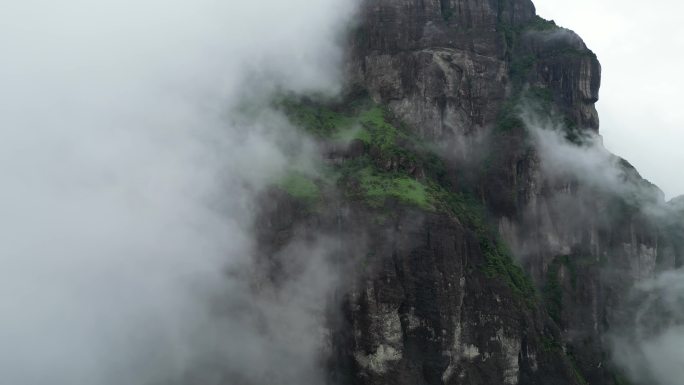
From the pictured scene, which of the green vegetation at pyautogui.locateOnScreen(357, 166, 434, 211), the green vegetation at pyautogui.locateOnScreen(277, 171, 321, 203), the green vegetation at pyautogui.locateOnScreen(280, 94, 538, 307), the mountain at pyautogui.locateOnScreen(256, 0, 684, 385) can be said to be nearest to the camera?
the mountain at pyautogui.locateOnScreen(256, 0, 684, 385)

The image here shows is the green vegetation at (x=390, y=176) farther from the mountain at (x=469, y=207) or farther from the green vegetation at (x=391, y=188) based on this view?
the mountain at (x=469, y=207)

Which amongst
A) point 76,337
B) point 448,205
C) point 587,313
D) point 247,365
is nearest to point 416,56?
point 448,205

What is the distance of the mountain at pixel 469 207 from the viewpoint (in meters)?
98.9

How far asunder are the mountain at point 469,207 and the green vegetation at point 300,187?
0.80 ft

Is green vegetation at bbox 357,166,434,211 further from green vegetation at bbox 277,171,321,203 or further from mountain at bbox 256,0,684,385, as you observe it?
green vegetation at bbox 277,171,321,203

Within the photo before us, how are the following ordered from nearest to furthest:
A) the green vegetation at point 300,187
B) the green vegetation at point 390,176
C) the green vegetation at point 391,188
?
1. the green vegetation at point 300,187
2. the green vegetation at point 391,188
3. the green vegetation at point 390,176

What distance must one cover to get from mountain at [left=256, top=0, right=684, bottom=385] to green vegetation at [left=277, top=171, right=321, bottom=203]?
0.24 m

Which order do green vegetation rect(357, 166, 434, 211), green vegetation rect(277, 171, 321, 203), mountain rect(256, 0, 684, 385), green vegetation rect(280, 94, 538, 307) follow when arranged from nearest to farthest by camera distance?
mountain rect(256, 0, 684, 385) < green vegetation rect(277, 171, 321, 203) < green vegetation rect(357, 166, 434, 211) < green vegetation rect(280, 94, 538, 307)

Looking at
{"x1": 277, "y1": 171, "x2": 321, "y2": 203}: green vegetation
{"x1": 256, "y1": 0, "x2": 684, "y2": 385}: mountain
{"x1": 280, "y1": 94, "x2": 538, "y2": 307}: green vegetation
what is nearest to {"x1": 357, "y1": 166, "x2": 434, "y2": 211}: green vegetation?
{"x1": 280, "y1": 94, "x2": 538, "y2": 307}: green vegetation

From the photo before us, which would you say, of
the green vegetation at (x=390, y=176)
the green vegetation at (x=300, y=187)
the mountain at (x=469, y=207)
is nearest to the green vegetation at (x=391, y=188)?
the green vegetation at (x=390, y=176)

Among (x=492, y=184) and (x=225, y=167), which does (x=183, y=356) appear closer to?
(x=225, y=167)

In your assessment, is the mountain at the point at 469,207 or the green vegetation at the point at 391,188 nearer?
the mountain at the point at 469,207

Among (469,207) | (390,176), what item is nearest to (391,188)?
(390,176)

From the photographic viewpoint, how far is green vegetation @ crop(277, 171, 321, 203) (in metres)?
104
